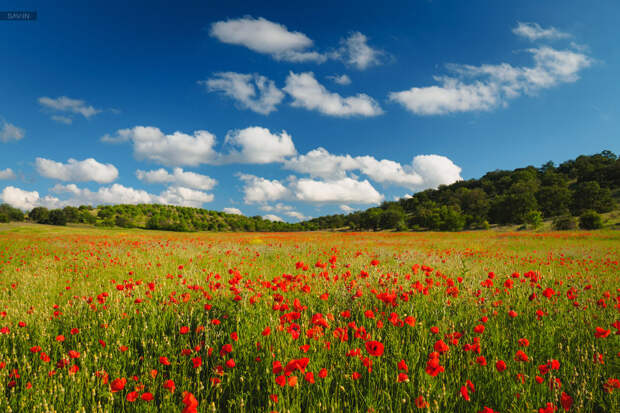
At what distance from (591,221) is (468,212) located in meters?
40.9

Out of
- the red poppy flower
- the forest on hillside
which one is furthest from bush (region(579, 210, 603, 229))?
the red poppy flower

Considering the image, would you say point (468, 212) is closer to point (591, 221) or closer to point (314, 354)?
point (591, 221)

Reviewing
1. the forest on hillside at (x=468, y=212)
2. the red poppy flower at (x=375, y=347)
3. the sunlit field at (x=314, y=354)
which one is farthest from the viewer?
the forest on hillside at (x=468, y=212)

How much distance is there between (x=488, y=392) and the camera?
8.29 feet

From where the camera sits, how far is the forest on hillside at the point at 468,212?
68625 mm

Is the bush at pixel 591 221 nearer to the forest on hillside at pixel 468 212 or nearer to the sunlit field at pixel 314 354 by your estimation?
the forest on hillside at pixel 468 212

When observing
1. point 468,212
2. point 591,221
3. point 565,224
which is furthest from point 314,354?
point 468,212

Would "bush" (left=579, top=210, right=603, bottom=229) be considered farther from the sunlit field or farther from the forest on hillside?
the sunlit field

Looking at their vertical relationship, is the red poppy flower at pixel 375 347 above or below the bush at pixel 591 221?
above

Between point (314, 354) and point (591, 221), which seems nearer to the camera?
point (314, 354)

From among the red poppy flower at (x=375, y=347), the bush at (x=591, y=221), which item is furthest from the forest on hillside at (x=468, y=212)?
the red poppy flower at (x=375, y=347)

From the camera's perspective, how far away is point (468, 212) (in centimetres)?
9094

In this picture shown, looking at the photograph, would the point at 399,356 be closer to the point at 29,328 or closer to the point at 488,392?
the point at 488,392

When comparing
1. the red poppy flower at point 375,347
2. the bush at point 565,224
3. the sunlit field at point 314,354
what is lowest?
the bush at point 565,224
